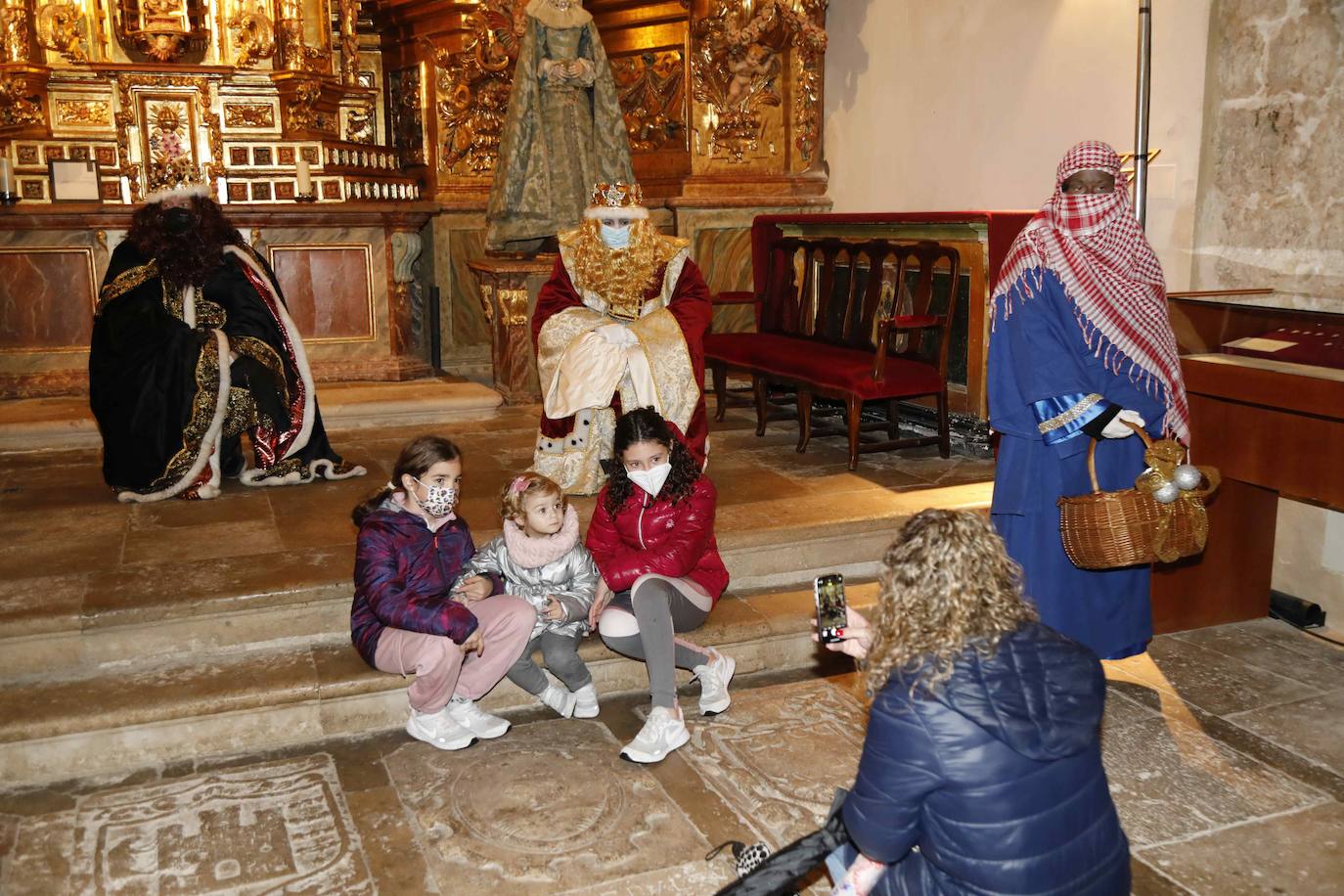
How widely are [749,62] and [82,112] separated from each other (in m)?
4.71

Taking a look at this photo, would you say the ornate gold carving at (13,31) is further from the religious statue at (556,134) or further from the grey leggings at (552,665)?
→ the grey leggings at (552,665)

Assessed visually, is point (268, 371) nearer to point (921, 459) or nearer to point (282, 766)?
point (282, 766)

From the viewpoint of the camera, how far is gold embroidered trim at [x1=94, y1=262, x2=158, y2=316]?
5883 millimetres

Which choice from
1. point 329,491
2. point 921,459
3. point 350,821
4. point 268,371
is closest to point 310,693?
point 350,821

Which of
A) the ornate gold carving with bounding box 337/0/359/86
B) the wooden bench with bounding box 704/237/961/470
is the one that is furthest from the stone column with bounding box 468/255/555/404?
the ornate gold carving with bounding box 337/0/359/86

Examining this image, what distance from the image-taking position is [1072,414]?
13.1 feet

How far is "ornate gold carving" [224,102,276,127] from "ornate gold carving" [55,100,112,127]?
800mm

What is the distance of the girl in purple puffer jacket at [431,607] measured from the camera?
382 centimetres

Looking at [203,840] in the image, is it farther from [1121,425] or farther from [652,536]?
[1121,425]

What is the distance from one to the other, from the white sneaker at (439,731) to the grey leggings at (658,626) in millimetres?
567

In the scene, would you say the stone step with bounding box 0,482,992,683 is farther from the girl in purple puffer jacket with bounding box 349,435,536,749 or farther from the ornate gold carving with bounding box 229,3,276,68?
the ornate gold carving with bounding box 229,3,276,68

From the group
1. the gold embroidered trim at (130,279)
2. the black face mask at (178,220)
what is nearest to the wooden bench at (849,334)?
the black face mask at (178,220)

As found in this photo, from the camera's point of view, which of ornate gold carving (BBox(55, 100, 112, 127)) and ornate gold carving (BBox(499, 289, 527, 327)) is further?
ornate gold carving (BBox(55, 100, 112, 127))

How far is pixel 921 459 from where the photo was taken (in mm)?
6617
